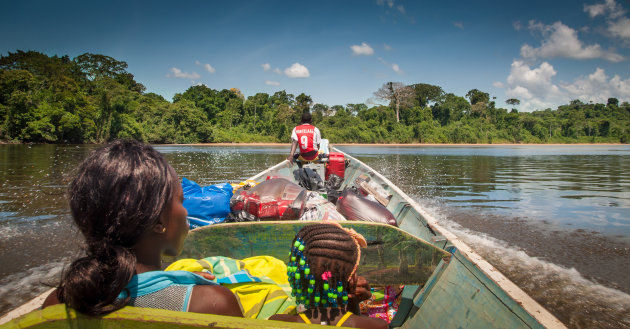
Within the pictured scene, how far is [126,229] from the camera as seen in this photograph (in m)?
0.83

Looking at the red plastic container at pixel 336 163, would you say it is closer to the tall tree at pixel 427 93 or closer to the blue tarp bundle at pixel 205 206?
the blue tarp bundle at pixel 205 206

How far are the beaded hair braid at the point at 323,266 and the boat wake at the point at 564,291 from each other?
2.30 metres

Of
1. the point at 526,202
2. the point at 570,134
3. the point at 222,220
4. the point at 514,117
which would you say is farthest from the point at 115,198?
the point at 570,134

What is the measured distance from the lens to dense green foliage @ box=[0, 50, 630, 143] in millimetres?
33000

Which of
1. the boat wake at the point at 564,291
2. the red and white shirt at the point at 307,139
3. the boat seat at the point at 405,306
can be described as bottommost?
the boat wake at the point at 564,291

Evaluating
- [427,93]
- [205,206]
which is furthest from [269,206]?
[427,93]

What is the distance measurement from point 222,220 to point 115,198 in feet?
7.00

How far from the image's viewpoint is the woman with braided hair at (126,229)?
0.75 m

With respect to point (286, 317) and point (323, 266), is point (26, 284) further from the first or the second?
point (323, 266)

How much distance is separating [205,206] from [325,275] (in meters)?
1.84

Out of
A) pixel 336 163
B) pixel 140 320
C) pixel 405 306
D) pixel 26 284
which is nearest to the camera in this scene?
pixel 140 320

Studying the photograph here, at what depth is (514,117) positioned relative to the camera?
52156 millimetres

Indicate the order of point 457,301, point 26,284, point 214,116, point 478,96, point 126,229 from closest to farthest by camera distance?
point 126,229, point 457,301, point 26,284, point 214,116, point 478,96

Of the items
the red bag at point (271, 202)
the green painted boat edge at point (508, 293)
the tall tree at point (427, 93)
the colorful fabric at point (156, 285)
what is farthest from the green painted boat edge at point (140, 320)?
the tall tree at point (427, 93)
